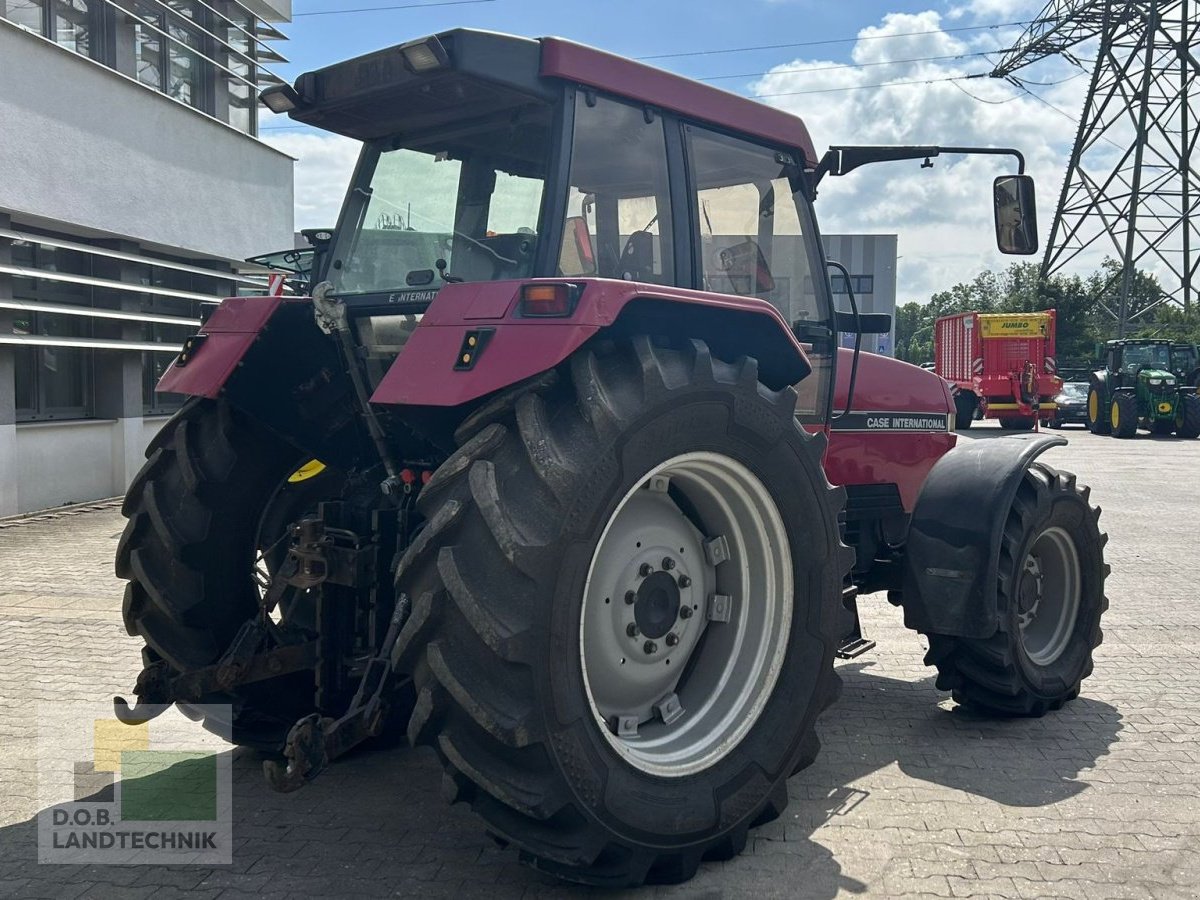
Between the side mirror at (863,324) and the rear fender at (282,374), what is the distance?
2160 millimetres

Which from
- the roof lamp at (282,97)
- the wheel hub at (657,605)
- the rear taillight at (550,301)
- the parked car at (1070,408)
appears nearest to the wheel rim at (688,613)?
the wheel hub at (657,605)

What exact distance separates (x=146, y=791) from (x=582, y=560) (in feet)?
7.34

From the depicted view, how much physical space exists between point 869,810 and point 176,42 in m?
12.3

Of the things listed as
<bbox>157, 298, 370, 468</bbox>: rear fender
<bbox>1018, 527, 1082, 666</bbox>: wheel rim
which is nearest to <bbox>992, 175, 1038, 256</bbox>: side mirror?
<bbox>1018, 527, 1082, 666</bbox>: wheel rim

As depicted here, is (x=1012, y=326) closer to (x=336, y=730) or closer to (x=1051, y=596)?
(x=1051, y=596)

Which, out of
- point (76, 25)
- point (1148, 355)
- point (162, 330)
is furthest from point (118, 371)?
point (1148, 355)

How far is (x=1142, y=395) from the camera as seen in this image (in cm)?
2447

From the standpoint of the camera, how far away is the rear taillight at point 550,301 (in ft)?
9.95

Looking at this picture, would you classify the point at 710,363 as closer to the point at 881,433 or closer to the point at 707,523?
the point at 707,523

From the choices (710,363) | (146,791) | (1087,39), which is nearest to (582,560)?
(710,363)

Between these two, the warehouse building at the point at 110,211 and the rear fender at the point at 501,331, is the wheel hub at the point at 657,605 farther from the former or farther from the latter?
the warehouse building at the point at 110,211

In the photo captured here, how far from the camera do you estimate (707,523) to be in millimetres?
3752

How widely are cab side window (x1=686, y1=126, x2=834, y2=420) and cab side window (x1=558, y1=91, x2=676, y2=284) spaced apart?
177mm

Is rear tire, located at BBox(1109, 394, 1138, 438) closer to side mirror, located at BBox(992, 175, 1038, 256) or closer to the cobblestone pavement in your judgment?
the cobblestone pavement
